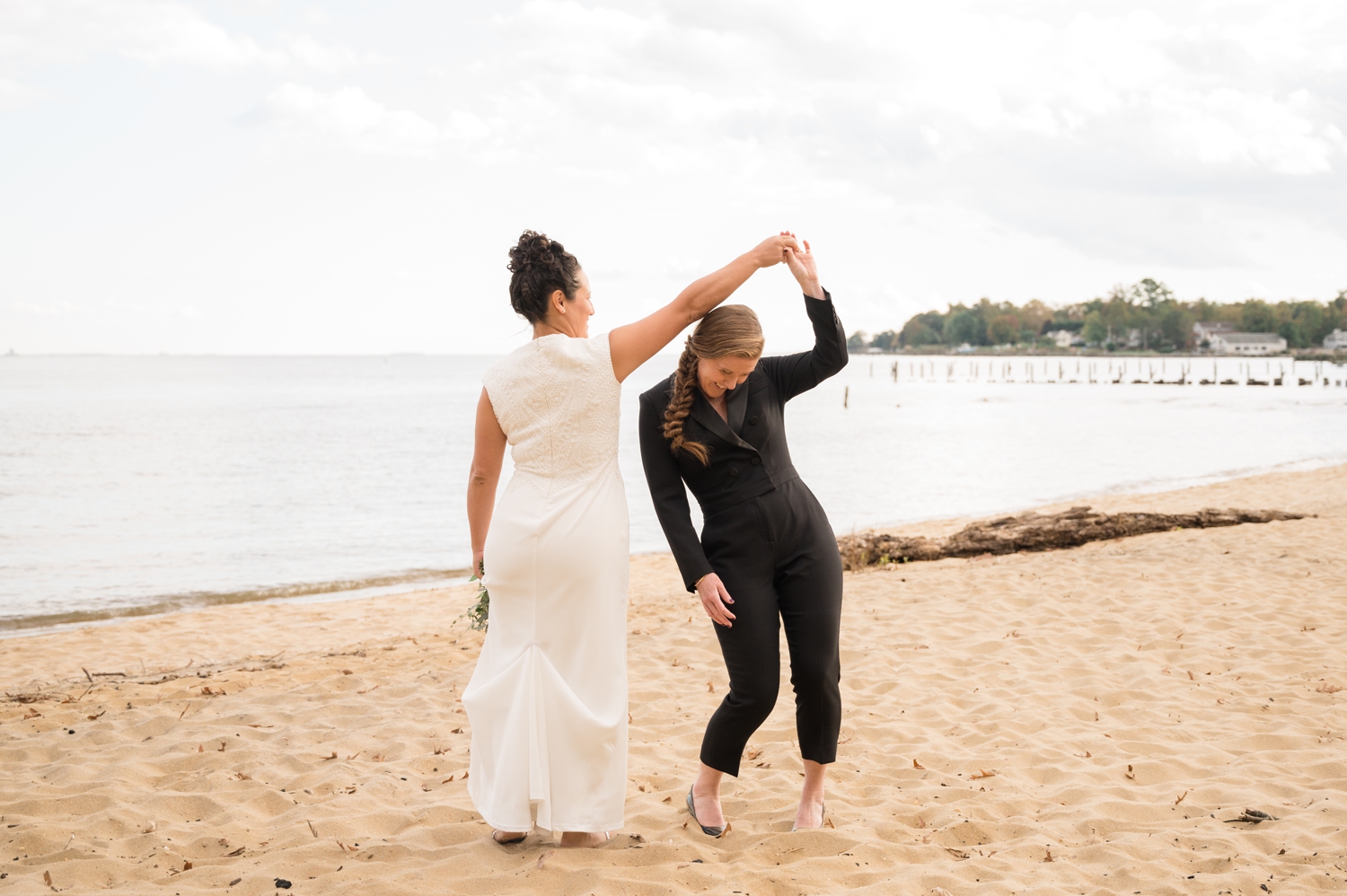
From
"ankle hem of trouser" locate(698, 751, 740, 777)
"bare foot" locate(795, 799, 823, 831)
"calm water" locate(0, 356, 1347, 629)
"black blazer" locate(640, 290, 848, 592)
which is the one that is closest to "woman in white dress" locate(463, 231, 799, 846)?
"black blazer" locate(640, 290, 848, 592)

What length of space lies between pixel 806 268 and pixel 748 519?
3.07 ft

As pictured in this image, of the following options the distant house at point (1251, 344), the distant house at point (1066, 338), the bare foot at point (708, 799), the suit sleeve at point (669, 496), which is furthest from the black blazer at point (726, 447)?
the distant house at point (1066, 338)

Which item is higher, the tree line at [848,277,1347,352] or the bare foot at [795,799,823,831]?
the tree line at [848,277,1347,352]

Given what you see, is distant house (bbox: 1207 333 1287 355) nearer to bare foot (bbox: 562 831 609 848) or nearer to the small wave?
the small wave

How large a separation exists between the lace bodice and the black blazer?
0.91 feet

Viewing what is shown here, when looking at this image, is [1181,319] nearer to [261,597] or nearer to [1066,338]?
[1066,338]

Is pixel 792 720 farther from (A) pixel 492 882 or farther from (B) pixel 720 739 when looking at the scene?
(A) pixel 492 882

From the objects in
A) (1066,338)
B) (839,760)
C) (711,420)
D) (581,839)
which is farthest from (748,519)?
(1066,338)

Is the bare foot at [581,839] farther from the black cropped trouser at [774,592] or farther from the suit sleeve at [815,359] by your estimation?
the suit sleeve at [815,359]

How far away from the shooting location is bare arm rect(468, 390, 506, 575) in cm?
316

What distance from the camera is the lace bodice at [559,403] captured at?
3062 millimetres

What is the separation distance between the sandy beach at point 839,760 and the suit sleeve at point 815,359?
1.76 metres

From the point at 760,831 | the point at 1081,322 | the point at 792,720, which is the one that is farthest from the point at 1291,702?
the point at 1081,322

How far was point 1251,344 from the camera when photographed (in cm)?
15862
